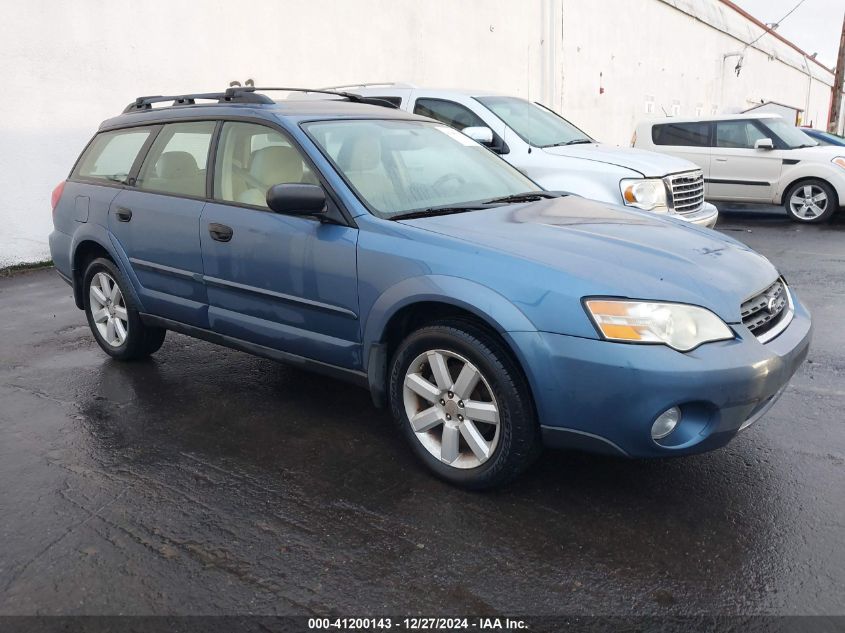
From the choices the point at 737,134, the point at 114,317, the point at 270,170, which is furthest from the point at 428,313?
the point at 737,134

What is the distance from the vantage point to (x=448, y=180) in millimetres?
4188

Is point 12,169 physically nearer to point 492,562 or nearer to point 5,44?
point 5,44

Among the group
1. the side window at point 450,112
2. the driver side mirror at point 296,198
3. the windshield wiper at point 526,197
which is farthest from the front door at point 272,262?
the side window at point 450,112

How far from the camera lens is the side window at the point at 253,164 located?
13.2 feet

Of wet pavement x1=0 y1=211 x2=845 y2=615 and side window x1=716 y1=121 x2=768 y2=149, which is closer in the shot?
wet pavement x1=0 y1=211 x2=845 y2=615

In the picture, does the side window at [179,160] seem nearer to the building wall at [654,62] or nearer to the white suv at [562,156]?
the white suv at [562,156]

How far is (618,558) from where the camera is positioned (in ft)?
9.28

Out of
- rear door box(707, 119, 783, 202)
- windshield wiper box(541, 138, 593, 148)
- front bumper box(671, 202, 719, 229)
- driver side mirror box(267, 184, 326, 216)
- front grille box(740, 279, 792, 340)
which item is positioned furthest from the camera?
rear door box(707, 119, 783, 202)

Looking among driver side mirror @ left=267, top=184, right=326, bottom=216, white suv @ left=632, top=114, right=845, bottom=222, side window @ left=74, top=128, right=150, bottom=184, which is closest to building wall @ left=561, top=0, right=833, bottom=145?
white suv @ left=632, top=114, right=845, bottom=222

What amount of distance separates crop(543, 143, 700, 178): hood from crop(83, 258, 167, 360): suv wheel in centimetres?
442

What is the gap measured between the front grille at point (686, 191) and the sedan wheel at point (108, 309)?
500cm

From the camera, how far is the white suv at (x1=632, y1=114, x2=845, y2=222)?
36.9 ft

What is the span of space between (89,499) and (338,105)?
8.45 feet

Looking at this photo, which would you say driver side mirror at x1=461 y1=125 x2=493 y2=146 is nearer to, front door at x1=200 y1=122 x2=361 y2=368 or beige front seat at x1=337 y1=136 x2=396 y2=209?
beige front seat at x1=337 y1=136 x2=396 y2=209
